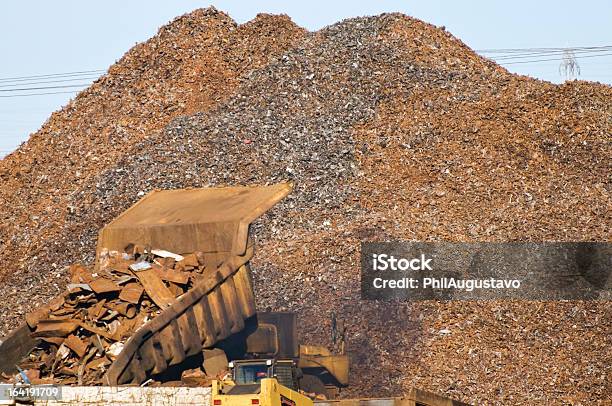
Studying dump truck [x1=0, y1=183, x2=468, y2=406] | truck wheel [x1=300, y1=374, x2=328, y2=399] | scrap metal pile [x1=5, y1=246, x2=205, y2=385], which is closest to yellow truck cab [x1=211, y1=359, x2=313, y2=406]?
dump truck [x1=0, y1=183, x2=468, y2=406]

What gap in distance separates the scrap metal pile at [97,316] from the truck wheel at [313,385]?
209 cm

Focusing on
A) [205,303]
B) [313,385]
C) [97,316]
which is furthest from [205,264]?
[313,385]

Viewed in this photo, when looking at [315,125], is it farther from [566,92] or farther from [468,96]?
[566,92]

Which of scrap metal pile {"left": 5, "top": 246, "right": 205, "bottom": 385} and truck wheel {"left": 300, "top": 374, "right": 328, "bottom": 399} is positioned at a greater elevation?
scrap metal pile {"left": 5, "top": 246, "right": 205, "bottom": 385}

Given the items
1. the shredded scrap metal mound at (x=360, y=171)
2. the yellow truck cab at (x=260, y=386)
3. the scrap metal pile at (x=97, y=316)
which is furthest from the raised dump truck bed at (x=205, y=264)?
the shredded scrap metal mound at (x=360, y=171)

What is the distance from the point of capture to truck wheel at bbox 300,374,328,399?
13234mm

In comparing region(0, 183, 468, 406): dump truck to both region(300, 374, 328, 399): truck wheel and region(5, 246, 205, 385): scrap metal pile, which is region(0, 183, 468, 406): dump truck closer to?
region(300, 374, 328, 399): truck wheel

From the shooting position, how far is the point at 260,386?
9734mm

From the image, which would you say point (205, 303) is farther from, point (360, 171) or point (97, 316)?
point (360, 171)

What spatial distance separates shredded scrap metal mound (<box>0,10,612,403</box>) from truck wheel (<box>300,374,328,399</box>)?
7.70 ft

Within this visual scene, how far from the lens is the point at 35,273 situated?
886 inches

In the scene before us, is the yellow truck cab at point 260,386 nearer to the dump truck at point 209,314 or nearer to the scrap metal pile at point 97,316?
the dump truck at point 209,314

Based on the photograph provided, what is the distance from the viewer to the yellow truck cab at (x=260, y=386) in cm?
945

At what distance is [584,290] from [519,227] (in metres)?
2.37
